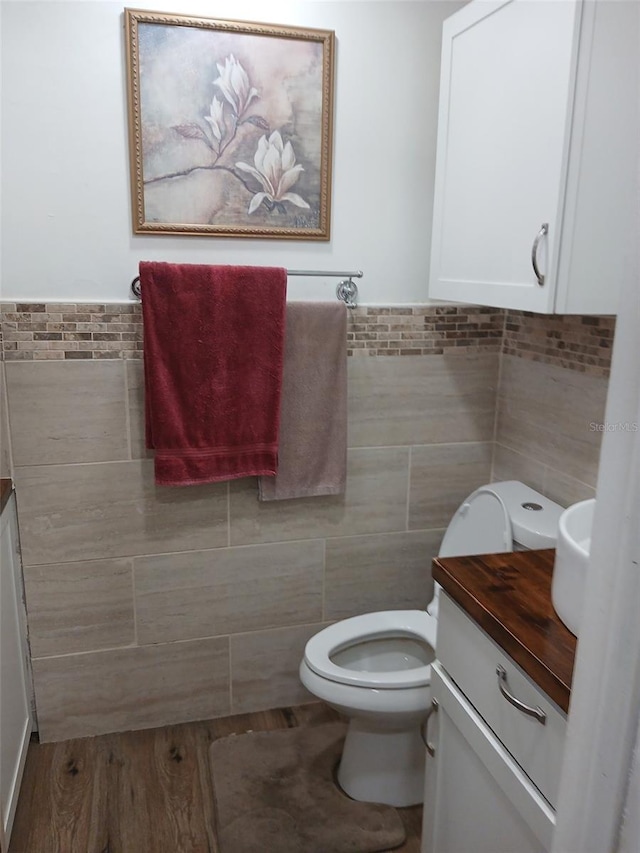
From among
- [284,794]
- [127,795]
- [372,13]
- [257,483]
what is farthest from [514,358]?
[127,795]

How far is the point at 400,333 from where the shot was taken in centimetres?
209

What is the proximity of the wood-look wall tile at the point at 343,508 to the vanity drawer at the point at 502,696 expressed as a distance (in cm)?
76

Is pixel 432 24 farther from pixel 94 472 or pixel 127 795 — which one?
pixel 127 795

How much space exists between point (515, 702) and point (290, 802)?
1.01 m

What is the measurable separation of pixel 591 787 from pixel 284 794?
131 centimetres

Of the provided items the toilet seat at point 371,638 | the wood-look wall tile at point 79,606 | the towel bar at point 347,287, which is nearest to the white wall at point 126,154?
the towel bar at point 347,287

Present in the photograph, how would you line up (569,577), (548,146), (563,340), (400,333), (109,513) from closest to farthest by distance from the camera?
1. (569,577)
2. (548,146)
3. (563,340)
4. (109,513)
5. (400,333)

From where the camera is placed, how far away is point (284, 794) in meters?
1.86

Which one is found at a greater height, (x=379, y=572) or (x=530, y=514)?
(x=530, y=514)

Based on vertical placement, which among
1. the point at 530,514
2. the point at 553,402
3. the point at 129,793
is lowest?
the point at 129,793

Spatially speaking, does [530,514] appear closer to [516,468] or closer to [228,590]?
[516,468]

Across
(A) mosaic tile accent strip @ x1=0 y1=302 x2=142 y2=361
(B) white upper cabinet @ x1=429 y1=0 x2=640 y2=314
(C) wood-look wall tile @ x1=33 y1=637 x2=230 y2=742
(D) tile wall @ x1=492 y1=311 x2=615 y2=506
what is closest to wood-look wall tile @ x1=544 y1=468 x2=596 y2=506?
(D) tile wall @ x1=492 y1=311 x2=615 y2=506

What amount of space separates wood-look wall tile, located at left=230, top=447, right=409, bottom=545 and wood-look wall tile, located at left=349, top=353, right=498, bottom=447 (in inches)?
2.9

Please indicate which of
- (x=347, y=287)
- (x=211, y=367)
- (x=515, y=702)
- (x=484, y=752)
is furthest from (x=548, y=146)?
(x=484, y=752)
